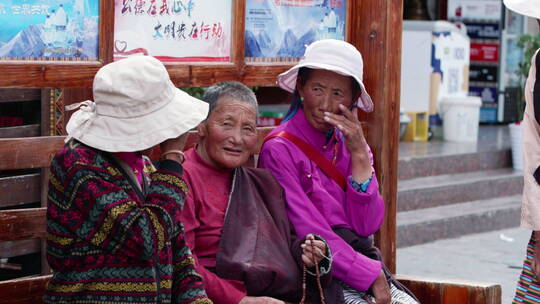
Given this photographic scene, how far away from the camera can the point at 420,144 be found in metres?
11.3

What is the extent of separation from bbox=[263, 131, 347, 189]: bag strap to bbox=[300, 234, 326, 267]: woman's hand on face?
0.41m

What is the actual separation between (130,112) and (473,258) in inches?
216

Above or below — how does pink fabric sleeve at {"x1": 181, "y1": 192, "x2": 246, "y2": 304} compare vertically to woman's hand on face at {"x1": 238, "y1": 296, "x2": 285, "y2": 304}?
above

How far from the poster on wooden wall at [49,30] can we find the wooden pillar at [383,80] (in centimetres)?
134

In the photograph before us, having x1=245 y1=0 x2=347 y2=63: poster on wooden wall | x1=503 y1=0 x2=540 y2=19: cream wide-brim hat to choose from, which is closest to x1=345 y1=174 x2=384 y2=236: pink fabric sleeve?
x1=245 y1=0 x2=347 y2=63: poster on wooden wall

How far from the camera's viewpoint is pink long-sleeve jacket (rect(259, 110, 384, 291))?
3764 millimetres

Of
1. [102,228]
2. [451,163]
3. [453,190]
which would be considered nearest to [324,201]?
[102,228]

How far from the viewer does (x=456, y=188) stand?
9633mm

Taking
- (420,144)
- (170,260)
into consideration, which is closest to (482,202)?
(420,144)

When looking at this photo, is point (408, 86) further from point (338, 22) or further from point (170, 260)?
point (170, 260)

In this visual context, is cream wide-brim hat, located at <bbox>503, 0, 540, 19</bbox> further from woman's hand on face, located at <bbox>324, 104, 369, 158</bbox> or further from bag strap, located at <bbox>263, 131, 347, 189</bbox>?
bag strap, located at <bbox>263, 131, 347, 189</bbox>

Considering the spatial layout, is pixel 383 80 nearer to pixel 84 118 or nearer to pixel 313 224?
pixel 313 224

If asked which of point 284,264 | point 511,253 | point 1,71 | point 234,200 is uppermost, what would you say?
point 1,71

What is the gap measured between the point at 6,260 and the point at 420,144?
669 cm
